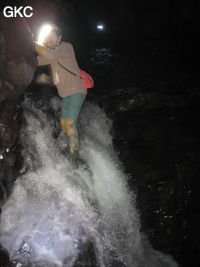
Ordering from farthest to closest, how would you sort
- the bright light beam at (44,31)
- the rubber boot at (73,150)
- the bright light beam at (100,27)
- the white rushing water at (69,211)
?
1. the bright light beam at (100,27)
2. the rubber boot at (73,150)
3. the white rushing water at (69,211)
4. the bright light beam at (44,31)

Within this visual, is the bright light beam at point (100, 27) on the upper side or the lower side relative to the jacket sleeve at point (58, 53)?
lower

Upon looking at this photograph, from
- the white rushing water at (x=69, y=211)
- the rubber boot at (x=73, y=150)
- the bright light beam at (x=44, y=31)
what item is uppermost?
the bright light beam at (x=44, y=31)

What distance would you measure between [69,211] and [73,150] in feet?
3.85

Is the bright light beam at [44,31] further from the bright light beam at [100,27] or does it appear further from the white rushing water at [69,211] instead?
the bright light beam at [100,27]

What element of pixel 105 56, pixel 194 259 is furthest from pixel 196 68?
pixel 194 259

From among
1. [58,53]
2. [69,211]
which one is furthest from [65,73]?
[69,211]

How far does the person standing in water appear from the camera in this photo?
436 centimetres

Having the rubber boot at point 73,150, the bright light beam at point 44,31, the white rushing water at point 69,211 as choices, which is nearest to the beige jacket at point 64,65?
the bright light beam at point 44,31

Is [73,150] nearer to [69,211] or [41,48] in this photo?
[69,211]

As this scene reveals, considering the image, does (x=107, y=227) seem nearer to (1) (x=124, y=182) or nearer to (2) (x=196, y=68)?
(1) (x=124, y=182)

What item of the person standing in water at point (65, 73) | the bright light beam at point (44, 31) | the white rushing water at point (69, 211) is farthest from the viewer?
the white rushing water at point (69, 211)

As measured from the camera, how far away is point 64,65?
4516 mm

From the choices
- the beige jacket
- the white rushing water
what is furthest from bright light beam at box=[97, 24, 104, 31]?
the beige jacket

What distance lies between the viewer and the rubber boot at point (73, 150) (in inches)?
200
